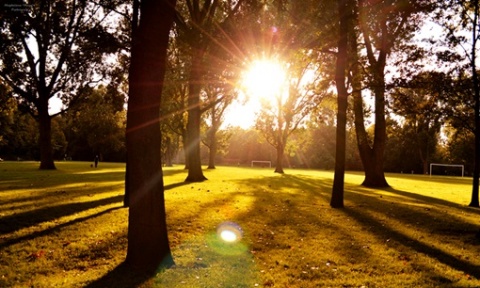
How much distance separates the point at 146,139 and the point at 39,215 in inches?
251

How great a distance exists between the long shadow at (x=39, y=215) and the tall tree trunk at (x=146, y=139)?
448cm

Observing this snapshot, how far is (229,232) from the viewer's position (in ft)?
32.8

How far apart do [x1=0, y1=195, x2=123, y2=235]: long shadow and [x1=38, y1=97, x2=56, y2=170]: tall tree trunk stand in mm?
25639

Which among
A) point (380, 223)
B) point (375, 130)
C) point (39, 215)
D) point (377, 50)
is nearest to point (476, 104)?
point (380, 223)

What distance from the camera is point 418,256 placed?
8.23 metres

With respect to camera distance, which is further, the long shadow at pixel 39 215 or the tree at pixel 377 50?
the tree at pixel 377 50

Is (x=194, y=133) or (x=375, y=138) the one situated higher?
(x=375, y=138)

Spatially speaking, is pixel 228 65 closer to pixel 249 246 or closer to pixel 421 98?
pixel 421 98

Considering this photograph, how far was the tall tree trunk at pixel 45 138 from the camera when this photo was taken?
35.9 metres

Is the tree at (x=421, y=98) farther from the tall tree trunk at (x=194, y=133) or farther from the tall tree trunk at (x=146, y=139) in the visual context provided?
the tall tree trunk at (x=146, y=139)

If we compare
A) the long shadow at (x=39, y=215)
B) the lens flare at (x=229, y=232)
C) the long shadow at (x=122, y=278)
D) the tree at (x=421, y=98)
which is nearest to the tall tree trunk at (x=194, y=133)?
the long shadow at (x=39, y=215)

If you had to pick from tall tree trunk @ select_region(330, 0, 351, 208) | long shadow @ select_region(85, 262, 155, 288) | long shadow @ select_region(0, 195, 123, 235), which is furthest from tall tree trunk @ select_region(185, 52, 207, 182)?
long shadow @ select_region(85, 262, 155, 288)

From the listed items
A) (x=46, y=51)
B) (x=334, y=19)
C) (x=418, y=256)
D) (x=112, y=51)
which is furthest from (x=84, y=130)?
(x=418, y=256)

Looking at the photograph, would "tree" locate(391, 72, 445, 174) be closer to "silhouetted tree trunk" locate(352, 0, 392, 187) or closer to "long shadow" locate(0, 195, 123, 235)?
"silhouetted tree trunk" locate(352, 0, 392, 187)
